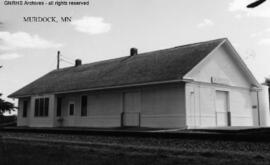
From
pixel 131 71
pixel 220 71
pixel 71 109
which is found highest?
pixel 131 71

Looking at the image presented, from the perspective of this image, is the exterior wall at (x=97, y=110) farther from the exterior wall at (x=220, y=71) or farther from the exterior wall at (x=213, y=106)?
the exterior wall at (x=220, y=71)

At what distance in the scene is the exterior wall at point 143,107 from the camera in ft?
62.0

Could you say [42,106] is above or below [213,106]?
above

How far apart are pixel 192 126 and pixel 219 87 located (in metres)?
4.02

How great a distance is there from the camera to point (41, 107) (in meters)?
27.6

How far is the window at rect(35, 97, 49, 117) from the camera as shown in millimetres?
27092

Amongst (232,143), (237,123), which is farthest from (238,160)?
(237,123)

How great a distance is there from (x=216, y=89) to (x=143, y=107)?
4.65m

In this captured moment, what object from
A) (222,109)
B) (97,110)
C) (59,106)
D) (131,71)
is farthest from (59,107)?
(222,109)

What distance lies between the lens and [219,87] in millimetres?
21328

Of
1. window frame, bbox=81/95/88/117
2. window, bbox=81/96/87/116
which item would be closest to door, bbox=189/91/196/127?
window frame, bbox=81/95/88/117

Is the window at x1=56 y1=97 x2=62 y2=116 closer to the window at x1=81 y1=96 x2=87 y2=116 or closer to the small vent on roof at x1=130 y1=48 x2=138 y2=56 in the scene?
the window at x1=81 y1=96 x2=87 y2=116

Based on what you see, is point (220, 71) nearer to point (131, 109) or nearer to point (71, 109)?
point (131, 109)

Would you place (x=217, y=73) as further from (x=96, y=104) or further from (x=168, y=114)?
(x=96, y=104)
